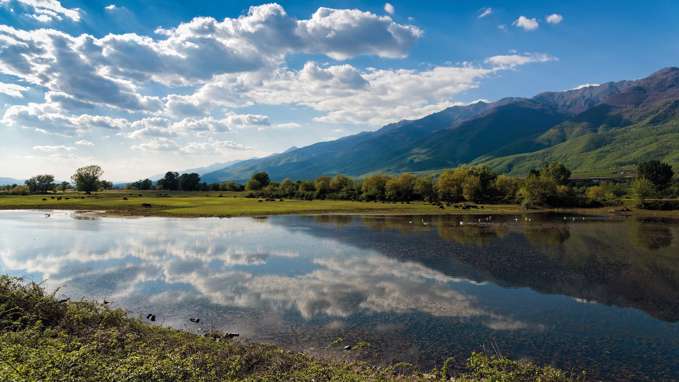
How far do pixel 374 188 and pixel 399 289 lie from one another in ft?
499

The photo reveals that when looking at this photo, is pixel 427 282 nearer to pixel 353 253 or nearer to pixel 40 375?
pixel 353 253

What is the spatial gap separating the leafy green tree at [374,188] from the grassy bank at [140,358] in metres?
162

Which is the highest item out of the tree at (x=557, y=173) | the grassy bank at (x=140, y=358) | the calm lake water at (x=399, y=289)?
the tree at (x=557, y=173)

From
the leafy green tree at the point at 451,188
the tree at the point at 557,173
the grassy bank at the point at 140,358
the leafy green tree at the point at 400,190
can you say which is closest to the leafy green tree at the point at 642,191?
the tree at the point at 557,173

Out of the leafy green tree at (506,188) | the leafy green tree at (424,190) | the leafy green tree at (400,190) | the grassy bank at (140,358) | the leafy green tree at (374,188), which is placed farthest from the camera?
the leafy green tree at (374,188)

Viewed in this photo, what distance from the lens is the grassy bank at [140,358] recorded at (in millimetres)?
13773

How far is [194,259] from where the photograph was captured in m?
44.8

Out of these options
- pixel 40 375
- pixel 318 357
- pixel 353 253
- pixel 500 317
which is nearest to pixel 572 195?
pixel 353 253

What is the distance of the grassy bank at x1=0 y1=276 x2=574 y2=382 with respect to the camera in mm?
13773

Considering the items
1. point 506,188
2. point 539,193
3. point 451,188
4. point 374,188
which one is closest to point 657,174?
point 506,188

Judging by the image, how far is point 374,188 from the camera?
185 meters

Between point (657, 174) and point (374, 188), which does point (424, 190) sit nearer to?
point (374, 188)

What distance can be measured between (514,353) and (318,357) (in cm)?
987

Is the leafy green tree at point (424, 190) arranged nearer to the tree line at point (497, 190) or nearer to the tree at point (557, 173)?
the tree line at point (497, 190)
